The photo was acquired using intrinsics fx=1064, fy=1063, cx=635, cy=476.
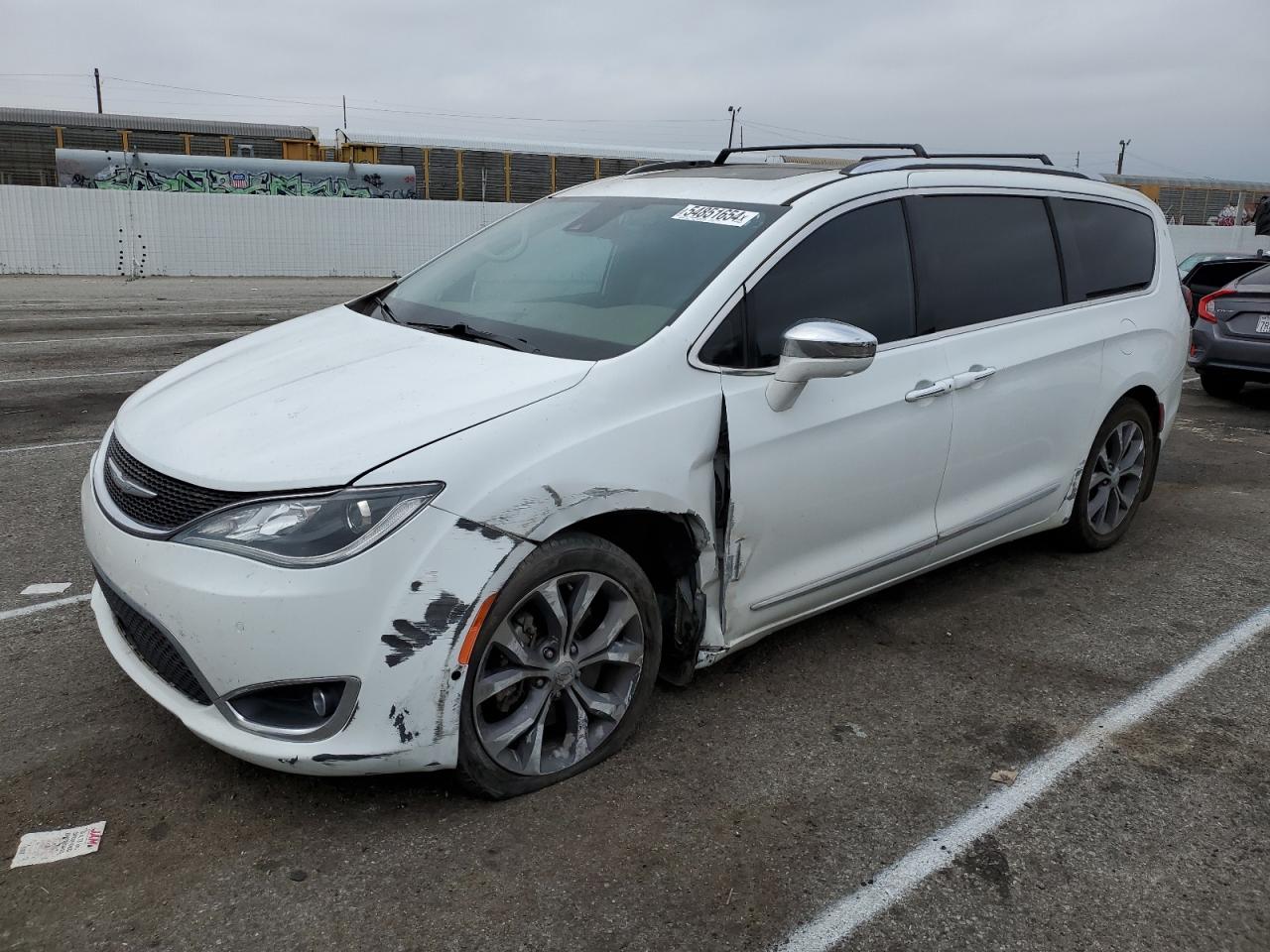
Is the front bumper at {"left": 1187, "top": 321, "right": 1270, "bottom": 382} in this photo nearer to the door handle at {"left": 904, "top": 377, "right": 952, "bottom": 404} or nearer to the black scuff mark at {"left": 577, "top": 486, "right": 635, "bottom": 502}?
the door handle at {"left": 904, "top": 377, "right": 952, "bottom": 404}

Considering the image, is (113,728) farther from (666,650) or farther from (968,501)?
(968,501)

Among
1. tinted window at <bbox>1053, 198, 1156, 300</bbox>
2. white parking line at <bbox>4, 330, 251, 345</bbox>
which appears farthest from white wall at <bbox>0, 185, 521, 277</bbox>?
tinted window at <bbox>1053, 198, 1156, 300</bbox>

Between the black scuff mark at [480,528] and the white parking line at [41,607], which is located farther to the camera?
the white parking line at [41,607]

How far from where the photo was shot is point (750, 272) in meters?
3.45

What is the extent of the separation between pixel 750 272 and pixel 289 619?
5.90ft

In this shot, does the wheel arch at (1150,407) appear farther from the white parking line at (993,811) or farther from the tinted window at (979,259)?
the white parking line at (993,811)

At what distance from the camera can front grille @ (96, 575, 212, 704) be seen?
2.77 metres

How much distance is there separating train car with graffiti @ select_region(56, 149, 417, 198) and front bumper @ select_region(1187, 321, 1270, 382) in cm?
2229

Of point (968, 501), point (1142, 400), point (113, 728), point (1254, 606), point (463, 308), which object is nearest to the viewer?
point (113, 728)

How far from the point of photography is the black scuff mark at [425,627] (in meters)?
2.64

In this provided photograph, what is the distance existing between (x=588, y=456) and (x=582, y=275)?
1.10 meters

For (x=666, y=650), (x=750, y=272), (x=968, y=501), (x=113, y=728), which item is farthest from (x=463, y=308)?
(x=968, y=501)

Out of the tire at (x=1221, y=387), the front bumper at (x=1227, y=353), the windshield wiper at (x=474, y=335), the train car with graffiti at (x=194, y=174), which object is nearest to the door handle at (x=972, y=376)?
the windshield wiper at (x=474, y=335)

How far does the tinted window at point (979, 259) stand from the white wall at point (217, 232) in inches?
671
